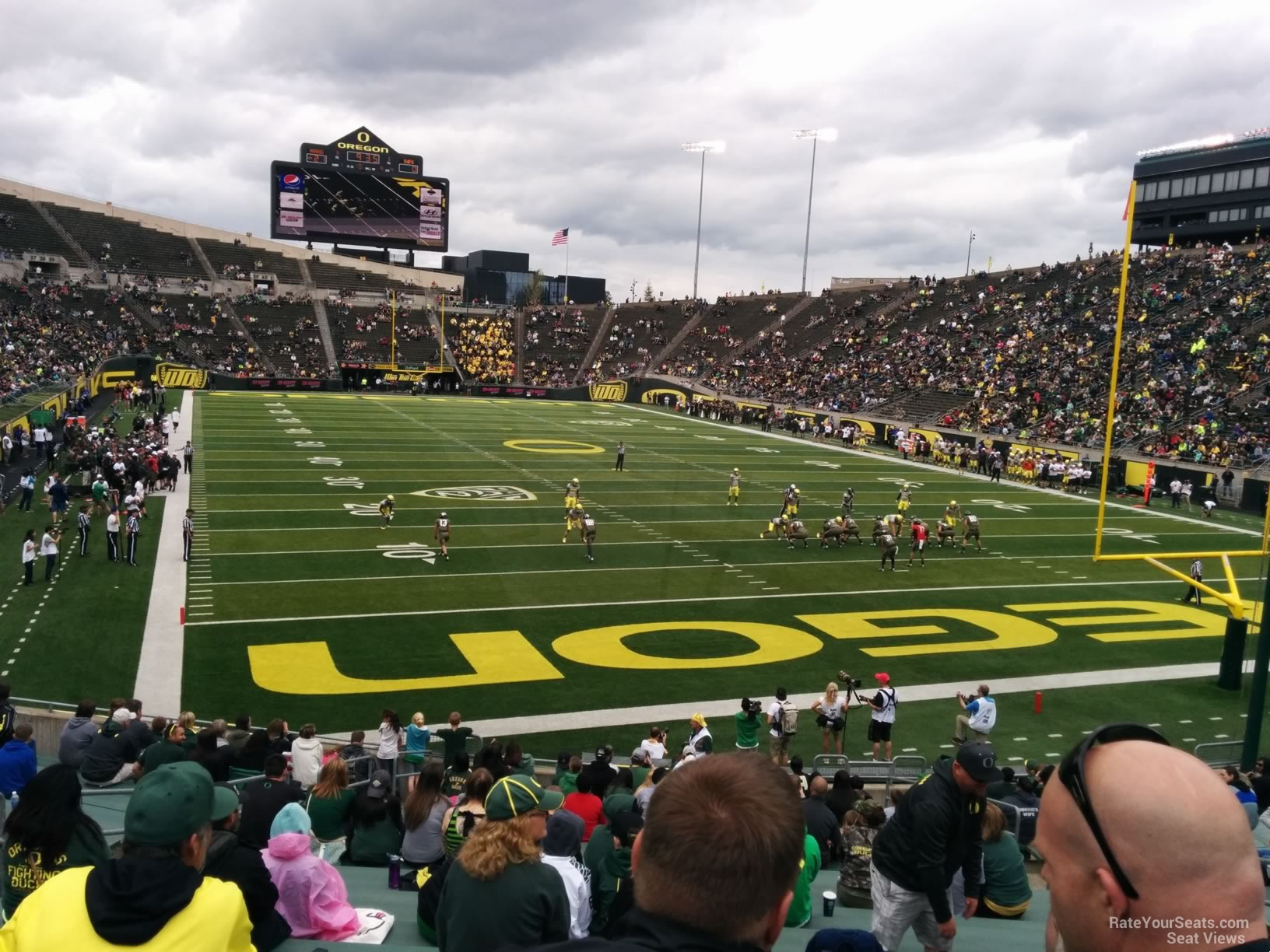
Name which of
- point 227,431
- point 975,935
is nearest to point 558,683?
point 975,935

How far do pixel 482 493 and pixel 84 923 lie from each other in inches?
1000

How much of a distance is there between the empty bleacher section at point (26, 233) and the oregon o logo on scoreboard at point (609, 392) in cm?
3679

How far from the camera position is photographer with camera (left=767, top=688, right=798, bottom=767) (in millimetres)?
11484

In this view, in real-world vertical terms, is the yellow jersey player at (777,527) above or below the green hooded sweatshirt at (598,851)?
below

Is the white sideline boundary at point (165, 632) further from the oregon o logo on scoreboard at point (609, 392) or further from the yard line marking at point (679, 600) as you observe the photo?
the oregon o logo on scoreboard at point (609, 392)

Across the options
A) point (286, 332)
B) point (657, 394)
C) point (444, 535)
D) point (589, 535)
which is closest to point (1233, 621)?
point (589, 535)

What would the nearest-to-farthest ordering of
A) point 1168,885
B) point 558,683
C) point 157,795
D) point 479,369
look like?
point 1168,885 < point 157,795 < point 558,683 < point 479,369

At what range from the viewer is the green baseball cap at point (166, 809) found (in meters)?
2.59

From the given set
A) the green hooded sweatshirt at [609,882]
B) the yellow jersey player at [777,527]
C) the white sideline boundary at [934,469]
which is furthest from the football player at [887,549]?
the green hooded sweatshirt at [609,882]

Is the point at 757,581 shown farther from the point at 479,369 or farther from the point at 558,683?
the point at 479,369

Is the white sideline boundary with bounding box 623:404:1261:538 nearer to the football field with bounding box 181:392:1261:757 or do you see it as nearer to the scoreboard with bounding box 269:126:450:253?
the football field with bounding box 181:392:1261:757

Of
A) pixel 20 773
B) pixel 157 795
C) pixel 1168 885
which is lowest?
pixel 20 773

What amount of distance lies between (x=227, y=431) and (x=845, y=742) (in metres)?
31.4

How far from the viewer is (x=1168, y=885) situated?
1544 mm
